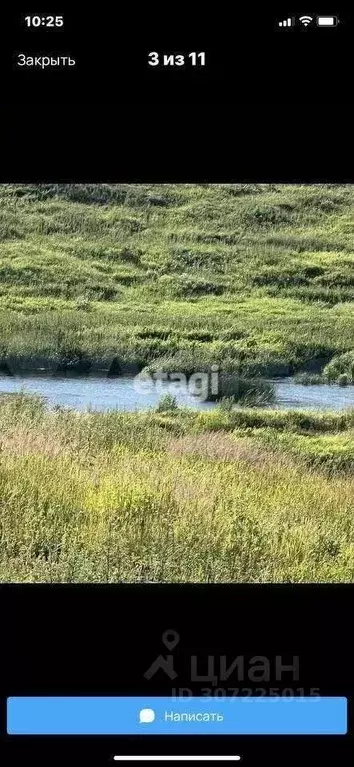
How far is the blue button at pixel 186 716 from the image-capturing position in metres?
1.63

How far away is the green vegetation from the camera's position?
5.94ft

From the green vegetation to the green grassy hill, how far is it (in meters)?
0.20

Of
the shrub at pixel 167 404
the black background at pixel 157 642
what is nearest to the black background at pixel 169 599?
the black background at pixel 157 642

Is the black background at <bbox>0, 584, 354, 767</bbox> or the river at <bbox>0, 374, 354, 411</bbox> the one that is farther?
the river at <bbox>0, 374, 354, 411</bbox>
